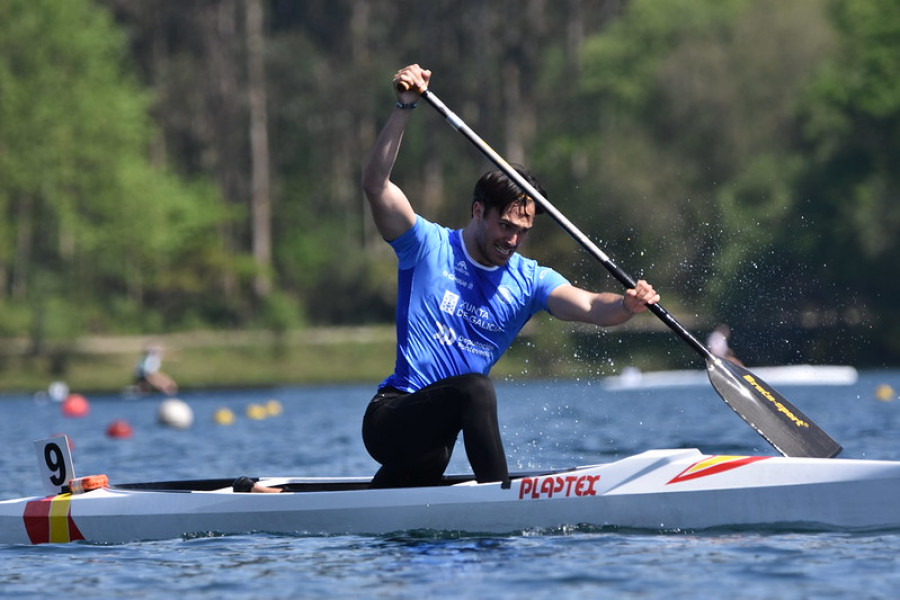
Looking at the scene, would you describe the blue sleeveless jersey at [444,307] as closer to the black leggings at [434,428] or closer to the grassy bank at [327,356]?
the black leggings at [434,428]

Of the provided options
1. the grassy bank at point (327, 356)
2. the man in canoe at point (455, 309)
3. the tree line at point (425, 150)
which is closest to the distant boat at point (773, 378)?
the tree line at point (425, 150)

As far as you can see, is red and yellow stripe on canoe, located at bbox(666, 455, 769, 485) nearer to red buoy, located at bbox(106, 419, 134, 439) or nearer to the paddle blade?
the paddle blade

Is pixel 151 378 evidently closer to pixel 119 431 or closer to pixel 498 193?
pixel 119 431

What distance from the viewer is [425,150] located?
53875 millimetres

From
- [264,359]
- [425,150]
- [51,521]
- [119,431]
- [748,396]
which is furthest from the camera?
[425,150]

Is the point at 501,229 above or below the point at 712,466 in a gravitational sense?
above

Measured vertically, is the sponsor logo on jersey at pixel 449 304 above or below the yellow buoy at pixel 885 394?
above

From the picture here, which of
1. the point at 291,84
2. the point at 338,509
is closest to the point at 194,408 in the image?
the point at 338,509

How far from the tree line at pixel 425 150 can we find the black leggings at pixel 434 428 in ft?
75.5

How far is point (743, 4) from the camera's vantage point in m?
50.7

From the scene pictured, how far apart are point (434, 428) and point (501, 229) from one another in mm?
1063

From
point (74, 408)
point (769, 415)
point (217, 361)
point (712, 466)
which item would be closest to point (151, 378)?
point (74, 408)

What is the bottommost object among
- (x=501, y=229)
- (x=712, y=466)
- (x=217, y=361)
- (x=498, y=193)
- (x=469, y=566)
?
(x=469, y=566)

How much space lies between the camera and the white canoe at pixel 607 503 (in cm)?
762
